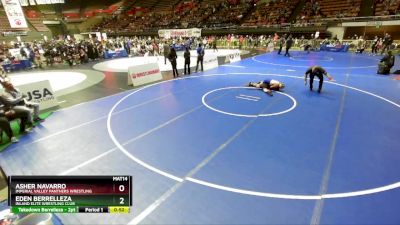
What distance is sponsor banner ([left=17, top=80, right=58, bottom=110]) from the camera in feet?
31.5

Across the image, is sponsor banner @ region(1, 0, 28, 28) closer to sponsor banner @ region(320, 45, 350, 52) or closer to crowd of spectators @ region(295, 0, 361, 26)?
sponsor banner @ region(320, 45, 350, 52)

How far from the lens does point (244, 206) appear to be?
4.46 meters

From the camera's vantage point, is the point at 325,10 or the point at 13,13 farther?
the point at 325,10

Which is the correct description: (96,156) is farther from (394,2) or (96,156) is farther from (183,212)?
(394,2)

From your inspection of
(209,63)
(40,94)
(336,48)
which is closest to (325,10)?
(336,48)

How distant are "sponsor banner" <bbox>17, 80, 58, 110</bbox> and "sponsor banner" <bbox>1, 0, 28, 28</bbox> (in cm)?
836

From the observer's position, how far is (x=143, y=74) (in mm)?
14359

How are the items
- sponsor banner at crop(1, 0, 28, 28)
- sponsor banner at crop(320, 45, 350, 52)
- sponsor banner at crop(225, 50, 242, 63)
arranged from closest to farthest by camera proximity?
1. sponsor banner at crop(1, 0, 28, 28)
2. sponsor banner at crop(225, 50, 242, 63)
3. sponsor banner at crop(320, 45, 350, 52)

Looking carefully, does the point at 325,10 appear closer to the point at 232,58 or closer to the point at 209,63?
the point at 232,58

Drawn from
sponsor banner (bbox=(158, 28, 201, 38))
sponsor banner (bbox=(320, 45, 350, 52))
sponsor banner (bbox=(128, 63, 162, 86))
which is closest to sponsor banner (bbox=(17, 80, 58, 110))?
sponsor banner (bbox=(128, 63, 162, 86))

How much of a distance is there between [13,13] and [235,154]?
668 inches

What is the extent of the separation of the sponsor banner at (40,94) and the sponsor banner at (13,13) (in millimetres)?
8360
